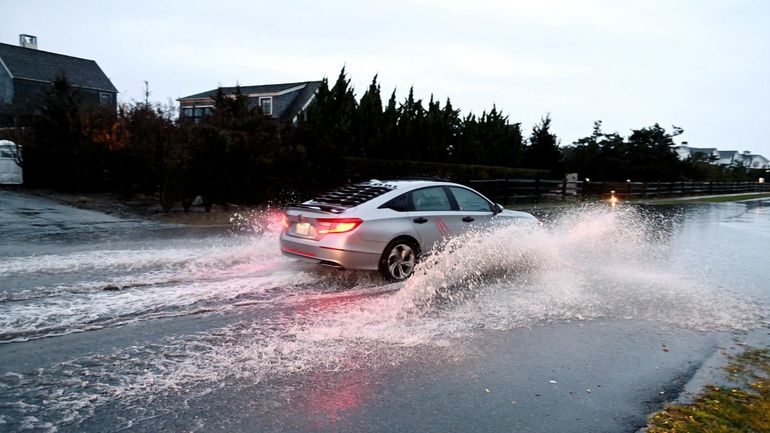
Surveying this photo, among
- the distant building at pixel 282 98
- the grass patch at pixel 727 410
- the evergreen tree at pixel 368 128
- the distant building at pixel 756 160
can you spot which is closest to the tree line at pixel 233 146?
the evergreen tree at pixel 368 128

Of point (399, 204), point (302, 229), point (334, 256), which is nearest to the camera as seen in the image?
point (334, 256)

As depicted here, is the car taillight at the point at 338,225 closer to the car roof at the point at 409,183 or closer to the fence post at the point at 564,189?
the car roof at the point at 409,183

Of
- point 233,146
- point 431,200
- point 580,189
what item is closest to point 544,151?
point 580,189

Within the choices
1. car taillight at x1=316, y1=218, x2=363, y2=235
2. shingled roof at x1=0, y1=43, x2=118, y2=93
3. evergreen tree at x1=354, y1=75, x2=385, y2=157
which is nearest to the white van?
evergreen tree at x1=354, y1=75, x2=385, y2=157

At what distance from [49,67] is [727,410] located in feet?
170

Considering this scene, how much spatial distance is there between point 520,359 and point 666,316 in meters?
2.65

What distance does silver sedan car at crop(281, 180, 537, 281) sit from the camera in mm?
7488

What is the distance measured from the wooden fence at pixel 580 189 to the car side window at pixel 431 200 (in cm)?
1619

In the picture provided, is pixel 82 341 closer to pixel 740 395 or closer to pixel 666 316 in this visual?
pixel 740 395

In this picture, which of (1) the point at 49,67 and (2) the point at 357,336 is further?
(1) the point at 49,67

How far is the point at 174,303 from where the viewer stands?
Answer: 641cm

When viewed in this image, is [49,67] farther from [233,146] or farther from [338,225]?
[338,225]

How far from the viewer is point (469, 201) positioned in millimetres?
9102

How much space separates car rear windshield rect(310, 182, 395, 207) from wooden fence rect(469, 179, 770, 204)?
54.4 ft
